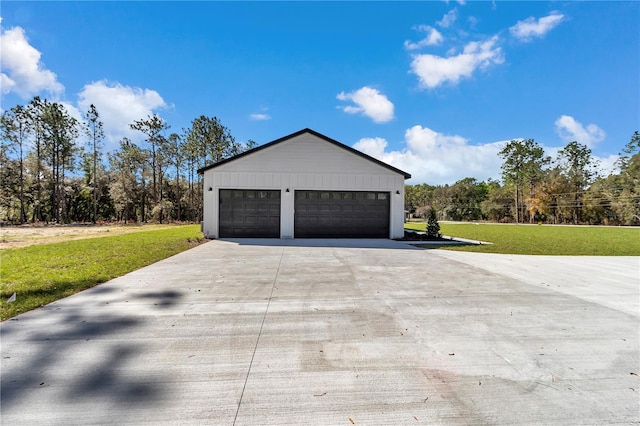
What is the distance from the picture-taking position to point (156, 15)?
8.97m

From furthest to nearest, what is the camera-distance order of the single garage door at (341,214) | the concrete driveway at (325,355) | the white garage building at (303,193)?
the single garage door at (341,214) → the white garage building at (303,193) → the concrete driveway at (325,355)

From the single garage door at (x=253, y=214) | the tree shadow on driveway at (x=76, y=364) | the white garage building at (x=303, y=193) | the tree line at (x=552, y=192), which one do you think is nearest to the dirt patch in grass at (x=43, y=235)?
the white garage building at (x=303, y=193)

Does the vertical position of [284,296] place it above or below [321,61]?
below

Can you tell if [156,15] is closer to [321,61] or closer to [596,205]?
[321,61]

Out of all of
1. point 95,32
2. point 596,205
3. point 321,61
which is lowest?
point 596,205

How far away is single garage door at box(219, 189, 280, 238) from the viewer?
41.5ft

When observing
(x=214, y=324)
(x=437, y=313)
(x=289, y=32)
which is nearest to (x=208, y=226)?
(x=289, y=32)

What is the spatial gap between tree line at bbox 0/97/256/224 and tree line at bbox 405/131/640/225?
36168 millimetres

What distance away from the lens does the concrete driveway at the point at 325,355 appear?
1.76 m

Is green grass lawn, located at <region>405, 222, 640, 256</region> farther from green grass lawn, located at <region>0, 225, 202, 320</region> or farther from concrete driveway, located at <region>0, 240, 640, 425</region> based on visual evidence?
green grass lawn, located at <region>0, 225, 202, 320</region>

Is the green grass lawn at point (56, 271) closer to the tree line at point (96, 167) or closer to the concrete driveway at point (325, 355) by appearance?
the concrete driveway at point (325, 355)

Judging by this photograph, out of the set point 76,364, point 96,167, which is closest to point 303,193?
point 76,364

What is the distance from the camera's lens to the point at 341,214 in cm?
1307

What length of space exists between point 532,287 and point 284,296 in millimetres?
4247
